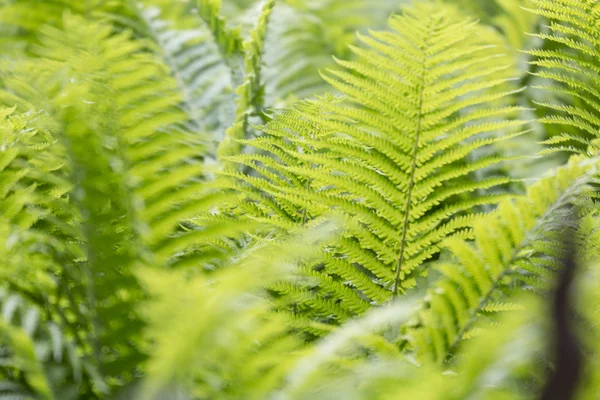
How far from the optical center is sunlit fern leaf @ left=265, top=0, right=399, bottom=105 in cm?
164

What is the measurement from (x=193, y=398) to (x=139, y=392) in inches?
2.6

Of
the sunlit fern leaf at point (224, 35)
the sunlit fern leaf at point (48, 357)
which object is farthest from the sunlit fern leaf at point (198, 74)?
the sunlit fern leaf at point (48, 357)

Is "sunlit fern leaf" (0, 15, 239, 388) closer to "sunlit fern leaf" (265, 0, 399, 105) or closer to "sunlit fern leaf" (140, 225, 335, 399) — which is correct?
"sunlit fern leaf" (140, 225, 335, 399)

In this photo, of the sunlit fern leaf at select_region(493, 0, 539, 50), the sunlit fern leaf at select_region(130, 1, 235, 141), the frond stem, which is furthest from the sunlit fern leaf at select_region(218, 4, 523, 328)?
the sunlit fern leaf at select_region(493, 0, 539, 50)

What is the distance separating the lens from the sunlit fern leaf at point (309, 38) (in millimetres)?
1643

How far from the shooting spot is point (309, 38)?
1.89 metres

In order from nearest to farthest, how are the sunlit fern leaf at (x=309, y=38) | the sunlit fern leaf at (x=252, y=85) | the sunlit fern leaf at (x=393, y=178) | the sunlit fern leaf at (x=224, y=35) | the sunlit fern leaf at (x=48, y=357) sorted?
the sunlit fern leaf at (x=48, y=357) < the sunlit fern leaf at (x=393, y=178) < the sunlit fern leaf at (x=252, y=85) < the sunlit fern leaf at (x=224, y=35) < the sunlit fern leaf at (x=309, y=38)

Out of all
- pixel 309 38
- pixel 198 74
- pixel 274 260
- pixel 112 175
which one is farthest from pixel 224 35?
pixel 274 260

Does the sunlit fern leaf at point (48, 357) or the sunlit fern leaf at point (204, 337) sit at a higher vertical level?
the sunlit fern leaf at point (204, 337)

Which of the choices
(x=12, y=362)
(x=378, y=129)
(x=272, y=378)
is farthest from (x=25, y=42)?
(x=272, y=378)

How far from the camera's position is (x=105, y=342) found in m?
0.52

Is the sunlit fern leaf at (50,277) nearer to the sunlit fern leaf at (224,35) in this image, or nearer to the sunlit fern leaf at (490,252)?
the sunlit fern leaf at (490,252)

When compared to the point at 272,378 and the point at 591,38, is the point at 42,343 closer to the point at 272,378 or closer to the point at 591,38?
the point at 272,378

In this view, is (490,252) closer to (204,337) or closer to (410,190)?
(410,190)
